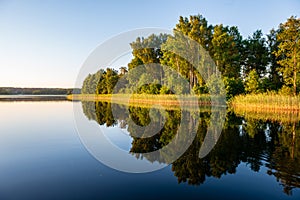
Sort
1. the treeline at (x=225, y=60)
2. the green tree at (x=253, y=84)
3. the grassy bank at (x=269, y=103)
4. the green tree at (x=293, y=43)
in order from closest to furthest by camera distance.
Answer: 1. the grassy bank at (x=269, y=103)
2. the green tree at (x=293, y=43)
3. the green tree at (x=253, y=84)
4. the treeline at (x=225, y=60)

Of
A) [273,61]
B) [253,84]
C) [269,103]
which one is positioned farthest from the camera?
[273,61]

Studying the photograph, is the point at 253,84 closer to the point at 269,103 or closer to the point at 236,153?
the point at 269,103

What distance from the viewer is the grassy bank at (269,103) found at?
2311 centimetres

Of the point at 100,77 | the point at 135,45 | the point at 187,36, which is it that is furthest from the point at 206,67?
the point at 100,77

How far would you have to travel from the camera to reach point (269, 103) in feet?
81.6

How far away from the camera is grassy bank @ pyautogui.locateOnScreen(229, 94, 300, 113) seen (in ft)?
75.8

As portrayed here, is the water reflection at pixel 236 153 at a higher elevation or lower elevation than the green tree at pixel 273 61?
lower

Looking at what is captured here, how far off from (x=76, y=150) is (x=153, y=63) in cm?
4288

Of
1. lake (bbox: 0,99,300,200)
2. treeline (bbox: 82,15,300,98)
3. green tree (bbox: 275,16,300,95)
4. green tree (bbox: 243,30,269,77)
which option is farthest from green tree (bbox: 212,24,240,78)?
lake (bbox: 0,99,300,200)

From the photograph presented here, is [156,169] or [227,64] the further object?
[227,64]

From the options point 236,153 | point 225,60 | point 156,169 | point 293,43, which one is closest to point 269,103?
point 293,43

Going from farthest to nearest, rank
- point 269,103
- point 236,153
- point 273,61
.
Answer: point 273,61
point 269,103
point 236,153

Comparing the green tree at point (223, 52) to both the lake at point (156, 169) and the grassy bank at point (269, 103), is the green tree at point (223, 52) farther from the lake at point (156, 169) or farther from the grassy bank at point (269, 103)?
the lake at point (156, 169)

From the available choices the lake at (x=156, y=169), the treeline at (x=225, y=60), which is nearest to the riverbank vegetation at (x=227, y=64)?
the treeline at (x=225, y=60)
